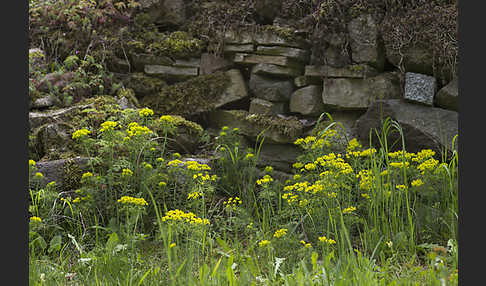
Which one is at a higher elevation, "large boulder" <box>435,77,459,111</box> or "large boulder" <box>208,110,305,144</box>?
"large boulder" <box>435,77,459,111</box>

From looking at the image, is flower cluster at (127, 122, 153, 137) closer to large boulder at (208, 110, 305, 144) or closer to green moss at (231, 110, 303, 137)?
large boulder at (208, 110, 305, 144)

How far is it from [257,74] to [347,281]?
116 inches

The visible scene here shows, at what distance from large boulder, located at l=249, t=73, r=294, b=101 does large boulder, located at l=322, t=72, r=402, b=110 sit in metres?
0.37

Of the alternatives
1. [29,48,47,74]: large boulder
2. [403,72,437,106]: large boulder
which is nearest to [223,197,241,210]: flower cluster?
[403,72,437,106]: large boulder

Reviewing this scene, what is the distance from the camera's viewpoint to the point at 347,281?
1945mm

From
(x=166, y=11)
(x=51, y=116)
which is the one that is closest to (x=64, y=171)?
(x=51, y=116)

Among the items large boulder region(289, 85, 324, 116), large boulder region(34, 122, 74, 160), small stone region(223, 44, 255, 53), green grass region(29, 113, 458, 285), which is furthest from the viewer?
small stone region(223, 44, 255, 53)

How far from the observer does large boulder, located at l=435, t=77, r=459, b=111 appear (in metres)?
3.93

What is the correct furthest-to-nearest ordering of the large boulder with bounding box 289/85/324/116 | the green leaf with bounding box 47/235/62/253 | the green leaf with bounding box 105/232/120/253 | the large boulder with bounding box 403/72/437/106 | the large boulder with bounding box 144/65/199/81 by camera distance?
1. the large boulder with bounding box 144/65/199/81
2. the large boulder with bounding box 289/85/324/116
3. the large boulder with bounding box 403/72/437/106
4. the green leaf with bounding box 47/235/62/253
5. the green leaf with bounding box 105/232/120/253

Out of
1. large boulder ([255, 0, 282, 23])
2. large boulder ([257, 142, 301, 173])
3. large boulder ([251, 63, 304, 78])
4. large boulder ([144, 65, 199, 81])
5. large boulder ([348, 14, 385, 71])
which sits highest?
large boulder ([255, 0, 282, 23])

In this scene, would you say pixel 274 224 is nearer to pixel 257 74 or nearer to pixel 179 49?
pixel 257 74

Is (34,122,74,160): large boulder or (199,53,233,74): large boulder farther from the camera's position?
(199,53,233,74): large boulder

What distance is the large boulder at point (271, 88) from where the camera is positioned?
178 inches

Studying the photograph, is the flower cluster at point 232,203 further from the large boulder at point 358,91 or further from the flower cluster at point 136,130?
the large boulder at point 358,91
